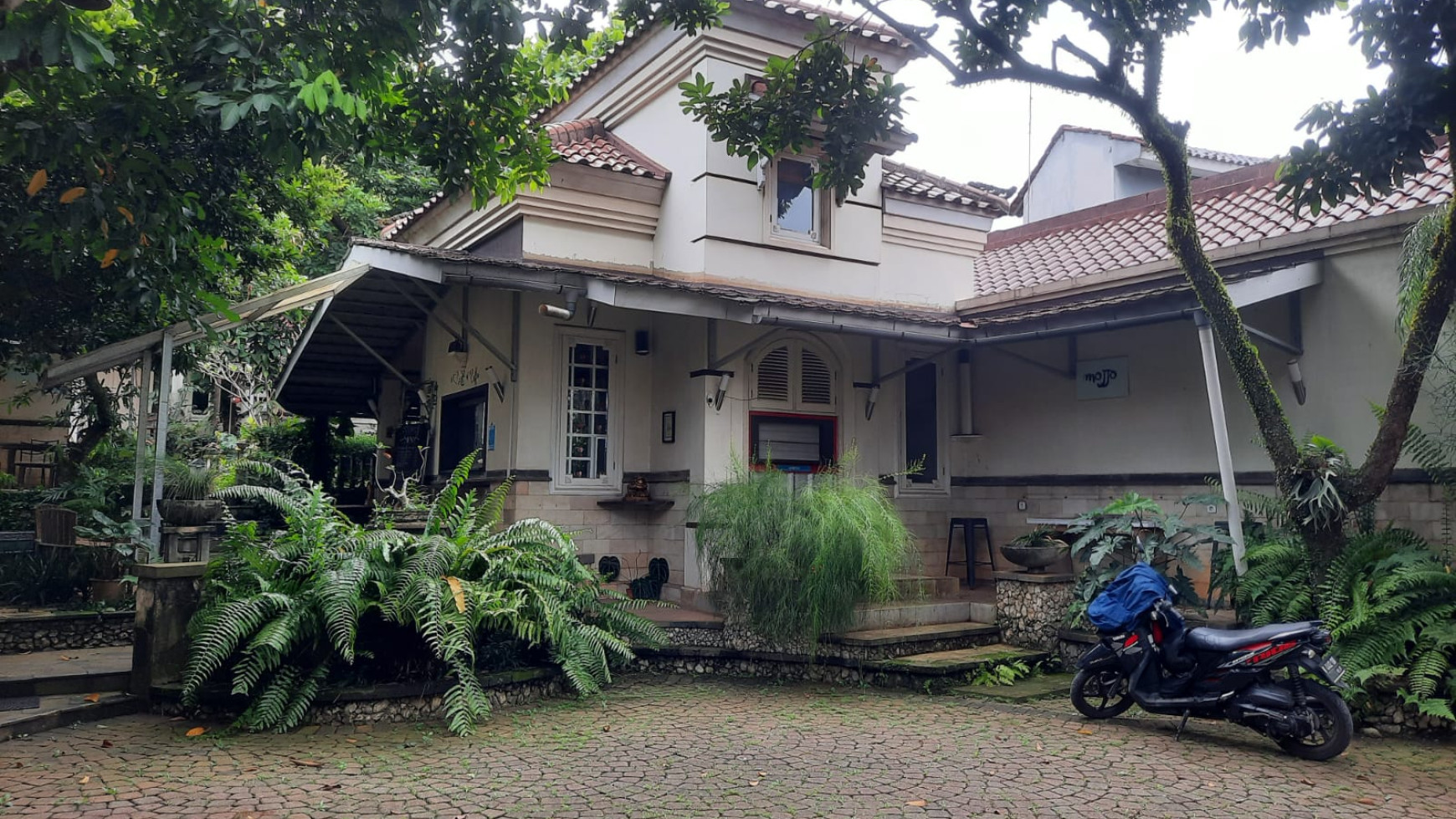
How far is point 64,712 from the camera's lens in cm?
655

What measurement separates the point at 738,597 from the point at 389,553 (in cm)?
298

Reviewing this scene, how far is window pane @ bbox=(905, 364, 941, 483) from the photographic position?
1227 cm

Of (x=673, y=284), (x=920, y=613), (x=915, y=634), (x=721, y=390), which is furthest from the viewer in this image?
(x=721, y=390)

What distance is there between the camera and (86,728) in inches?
255

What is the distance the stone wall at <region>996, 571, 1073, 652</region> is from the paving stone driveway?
1.82m

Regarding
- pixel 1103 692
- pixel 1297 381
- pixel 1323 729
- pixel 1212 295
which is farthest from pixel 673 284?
pixel 1323 729

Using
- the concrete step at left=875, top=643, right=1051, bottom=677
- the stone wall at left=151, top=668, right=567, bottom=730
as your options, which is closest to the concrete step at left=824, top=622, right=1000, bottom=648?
the concrete step at left=875, top=643, right=1051, bottom=677

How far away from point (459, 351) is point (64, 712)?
18.9 ft

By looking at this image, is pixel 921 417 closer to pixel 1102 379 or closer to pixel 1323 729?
pixel 1102 379

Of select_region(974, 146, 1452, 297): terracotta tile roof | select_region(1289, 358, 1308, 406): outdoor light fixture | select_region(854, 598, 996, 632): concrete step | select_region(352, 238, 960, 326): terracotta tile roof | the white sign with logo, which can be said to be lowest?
select_region(854, 598, 996, 632): concrete step

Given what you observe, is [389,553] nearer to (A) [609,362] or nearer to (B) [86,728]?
(B) [86,728]

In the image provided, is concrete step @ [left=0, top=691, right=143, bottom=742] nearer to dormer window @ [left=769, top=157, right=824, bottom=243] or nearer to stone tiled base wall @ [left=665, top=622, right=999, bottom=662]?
stone tiled base wall @ [left=665, top=622, right=999, bottom=662]

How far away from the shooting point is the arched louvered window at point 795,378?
10938 millimetres

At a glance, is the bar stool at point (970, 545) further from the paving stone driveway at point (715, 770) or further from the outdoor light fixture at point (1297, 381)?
the paving stone driveway at point (715, 770)
